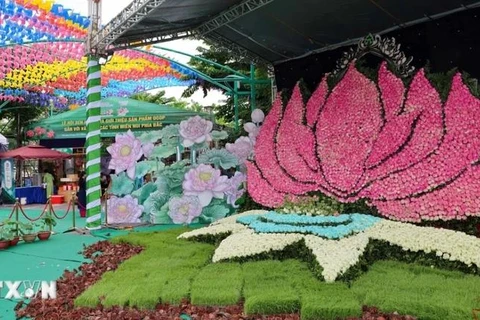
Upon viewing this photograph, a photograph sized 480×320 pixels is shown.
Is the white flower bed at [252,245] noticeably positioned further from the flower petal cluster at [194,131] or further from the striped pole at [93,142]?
the striped pole at [93,142]

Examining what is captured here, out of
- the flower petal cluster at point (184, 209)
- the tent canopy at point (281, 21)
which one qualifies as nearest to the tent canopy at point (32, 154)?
the tent canopy at point (281, 21)

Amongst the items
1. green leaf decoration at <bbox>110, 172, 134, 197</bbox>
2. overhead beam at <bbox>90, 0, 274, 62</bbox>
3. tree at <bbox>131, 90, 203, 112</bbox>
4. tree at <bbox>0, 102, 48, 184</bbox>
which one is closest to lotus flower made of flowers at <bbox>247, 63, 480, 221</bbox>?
overhead beam at <bbox>90, 0, 274, 62</bbox>

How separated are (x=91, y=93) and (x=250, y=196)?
13.4 feet

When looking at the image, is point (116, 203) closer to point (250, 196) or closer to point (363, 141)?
point (250, 196)

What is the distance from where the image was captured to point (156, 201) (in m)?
12.0

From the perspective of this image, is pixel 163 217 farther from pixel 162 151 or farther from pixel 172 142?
pixel 172 142

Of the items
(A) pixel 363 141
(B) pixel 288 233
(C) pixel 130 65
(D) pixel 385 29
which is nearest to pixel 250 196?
(A) pixel 363 141

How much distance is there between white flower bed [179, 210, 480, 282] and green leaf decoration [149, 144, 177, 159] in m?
5.21

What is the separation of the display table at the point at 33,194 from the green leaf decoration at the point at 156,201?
9.31m

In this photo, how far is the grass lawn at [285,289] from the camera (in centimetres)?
482

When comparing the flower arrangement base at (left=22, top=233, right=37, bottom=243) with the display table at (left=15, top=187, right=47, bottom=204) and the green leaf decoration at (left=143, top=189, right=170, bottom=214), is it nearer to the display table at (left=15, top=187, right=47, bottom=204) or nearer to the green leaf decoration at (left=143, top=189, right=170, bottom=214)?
the green leaf decoration at (left=143, top=189, right=170, bottom=214)

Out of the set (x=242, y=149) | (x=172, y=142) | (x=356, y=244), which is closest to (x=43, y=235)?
→ (x=172, y=142)

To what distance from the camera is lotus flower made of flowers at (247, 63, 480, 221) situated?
771 centimetres

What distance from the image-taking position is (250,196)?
10484mm
